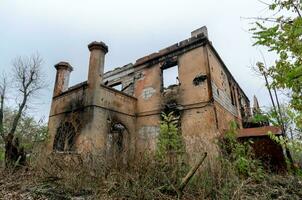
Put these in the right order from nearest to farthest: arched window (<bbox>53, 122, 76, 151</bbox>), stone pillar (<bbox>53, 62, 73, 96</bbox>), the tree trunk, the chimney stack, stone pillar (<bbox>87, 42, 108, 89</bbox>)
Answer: the tree trunk
stone pillar (<bbox>87, 42, 108, 89</bbox>)
arched window (<bbox>53, 122, 76, 151</bbox>)
the chimney stack
stone pillar (<bbox>53, 62, 73, 96</bbox>)

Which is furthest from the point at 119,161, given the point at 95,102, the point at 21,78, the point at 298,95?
the point at 21,78

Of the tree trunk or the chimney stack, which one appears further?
the chimney stack

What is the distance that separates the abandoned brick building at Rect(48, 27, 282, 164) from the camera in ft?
31.1

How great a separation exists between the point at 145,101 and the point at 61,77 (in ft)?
18.9

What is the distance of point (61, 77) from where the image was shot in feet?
40.7

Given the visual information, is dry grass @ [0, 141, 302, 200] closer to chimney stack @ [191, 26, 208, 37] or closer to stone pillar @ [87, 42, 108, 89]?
stone pillar @ [87, 42, 108, 89]

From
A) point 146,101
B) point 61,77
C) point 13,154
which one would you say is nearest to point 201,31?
point 146,101

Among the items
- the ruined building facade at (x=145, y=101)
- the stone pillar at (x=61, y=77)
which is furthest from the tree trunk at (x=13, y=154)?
the stone pillar at (x=61, y=77)

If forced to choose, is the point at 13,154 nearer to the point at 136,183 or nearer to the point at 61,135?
the point at 136,183

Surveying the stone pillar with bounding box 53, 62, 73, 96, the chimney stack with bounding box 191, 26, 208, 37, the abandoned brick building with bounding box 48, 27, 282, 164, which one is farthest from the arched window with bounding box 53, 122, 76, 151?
the chimney stack with bounding box 191, 26, 208, 37

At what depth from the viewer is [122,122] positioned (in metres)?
10.9

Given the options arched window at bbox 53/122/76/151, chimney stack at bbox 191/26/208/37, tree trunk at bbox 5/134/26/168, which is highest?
chimney stack at bbox 191/26/208/37

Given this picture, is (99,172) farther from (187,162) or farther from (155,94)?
(155,94)

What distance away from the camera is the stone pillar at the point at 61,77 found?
12.2 meters
